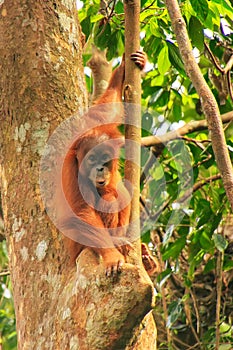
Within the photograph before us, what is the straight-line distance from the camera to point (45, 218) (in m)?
3.06

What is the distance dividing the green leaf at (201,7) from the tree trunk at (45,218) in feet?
2.20

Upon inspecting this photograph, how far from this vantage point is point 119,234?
3.72m

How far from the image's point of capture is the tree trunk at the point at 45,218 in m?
2.56

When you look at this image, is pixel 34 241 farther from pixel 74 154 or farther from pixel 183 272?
pixel 183 272

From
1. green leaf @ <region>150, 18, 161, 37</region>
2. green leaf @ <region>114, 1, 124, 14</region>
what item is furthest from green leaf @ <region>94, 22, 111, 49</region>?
green leaf @ <region>150, 18, 161, 37</region>

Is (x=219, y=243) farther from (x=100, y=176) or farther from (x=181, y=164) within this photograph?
(x=100, y=176)

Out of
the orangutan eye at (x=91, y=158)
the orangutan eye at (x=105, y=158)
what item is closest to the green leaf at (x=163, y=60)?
the orangutan eye at (x=105, y=158)

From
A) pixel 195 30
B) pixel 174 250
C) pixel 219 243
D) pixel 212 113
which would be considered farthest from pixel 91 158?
pixel 212 113

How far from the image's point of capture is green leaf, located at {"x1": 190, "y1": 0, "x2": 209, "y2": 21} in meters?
3.72

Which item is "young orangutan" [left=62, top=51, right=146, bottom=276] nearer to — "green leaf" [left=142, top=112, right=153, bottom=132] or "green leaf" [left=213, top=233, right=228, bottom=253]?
"green leaf" [left=213, top=233, right=228, bottom=253]

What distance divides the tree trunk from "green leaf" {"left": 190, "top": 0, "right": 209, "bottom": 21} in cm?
67

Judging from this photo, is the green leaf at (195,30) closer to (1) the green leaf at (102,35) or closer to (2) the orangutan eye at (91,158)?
(1) the green leaf at (102,35)

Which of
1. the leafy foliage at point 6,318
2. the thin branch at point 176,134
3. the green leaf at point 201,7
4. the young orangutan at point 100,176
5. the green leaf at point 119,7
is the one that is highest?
the green leaf at point 119,7

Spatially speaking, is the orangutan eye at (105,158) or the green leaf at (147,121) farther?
the green leaf at (147,121)
